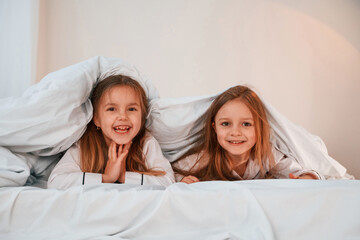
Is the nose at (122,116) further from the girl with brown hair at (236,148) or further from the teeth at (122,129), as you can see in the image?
the girl with brown hair at (236,148)

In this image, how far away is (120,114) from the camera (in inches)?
46.1

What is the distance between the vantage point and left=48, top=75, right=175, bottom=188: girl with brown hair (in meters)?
1.11

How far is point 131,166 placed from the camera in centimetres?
119

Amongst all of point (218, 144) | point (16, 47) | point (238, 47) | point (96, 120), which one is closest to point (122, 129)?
point (96, 120)

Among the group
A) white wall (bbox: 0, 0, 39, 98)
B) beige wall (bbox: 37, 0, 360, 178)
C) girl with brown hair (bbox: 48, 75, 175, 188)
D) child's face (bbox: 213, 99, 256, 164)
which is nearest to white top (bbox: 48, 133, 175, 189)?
girl with brown hair (bbox: 48, 75, 175, 188)

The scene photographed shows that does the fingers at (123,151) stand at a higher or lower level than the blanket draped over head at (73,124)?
lower

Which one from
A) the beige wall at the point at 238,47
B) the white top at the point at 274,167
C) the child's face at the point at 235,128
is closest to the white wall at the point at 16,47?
the beige wall at the point at 238,47

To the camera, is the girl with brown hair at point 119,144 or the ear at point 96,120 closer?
the girl with brown hair at point 119,144

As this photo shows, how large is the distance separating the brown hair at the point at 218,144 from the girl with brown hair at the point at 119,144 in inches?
6.5

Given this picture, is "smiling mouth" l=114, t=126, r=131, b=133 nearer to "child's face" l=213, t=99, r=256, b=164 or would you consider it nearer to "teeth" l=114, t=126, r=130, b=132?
"teeth" l=114, t=126, r=130, b=132

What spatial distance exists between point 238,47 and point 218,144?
1.12 meters

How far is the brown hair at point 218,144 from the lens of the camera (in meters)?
1.23

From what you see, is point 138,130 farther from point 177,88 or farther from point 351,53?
point 351,53

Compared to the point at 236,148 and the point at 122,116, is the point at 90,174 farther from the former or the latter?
the point at 236,148
